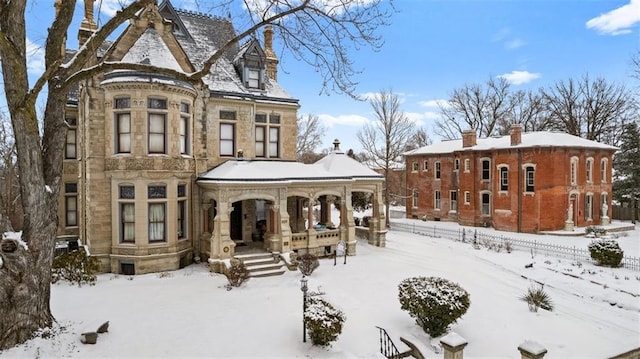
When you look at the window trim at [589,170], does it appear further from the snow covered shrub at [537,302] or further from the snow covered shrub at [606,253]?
the snow covered shrub at [537,302]

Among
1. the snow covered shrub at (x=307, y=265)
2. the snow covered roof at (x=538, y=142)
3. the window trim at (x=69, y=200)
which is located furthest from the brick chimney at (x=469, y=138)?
the window trim at (x=69, y=200)

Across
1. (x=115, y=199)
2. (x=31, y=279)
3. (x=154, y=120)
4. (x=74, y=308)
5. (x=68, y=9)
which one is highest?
(x=68, y=9)

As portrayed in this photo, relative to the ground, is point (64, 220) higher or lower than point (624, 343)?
higher

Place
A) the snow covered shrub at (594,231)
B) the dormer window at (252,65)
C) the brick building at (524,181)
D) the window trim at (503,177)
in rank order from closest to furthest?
the dormer window at (252,65), the snow covered shrub at (594,231), the brick building at (524,181), the window trim at (503,177)

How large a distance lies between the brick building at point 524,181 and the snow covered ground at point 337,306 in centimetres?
1166

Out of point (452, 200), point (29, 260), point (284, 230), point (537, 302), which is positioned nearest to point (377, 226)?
point (284, 230)

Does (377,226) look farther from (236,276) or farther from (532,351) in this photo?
(532,351)

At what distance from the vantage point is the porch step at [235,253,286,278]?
51.0 ft

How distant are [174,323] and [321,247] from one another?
10.1 m

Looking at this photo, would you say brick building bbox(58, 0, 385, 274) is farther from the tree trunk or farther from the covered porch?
the tree trunk

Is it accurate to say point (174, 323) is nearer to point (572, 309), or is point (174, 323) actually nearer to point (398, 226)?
point (572, 309)

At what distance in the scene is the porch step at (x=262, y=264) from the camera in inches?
612

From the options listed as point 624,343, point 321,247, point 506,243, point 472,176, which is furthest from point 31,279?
point 472,176

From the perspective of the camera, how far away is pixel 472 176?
34094mm
